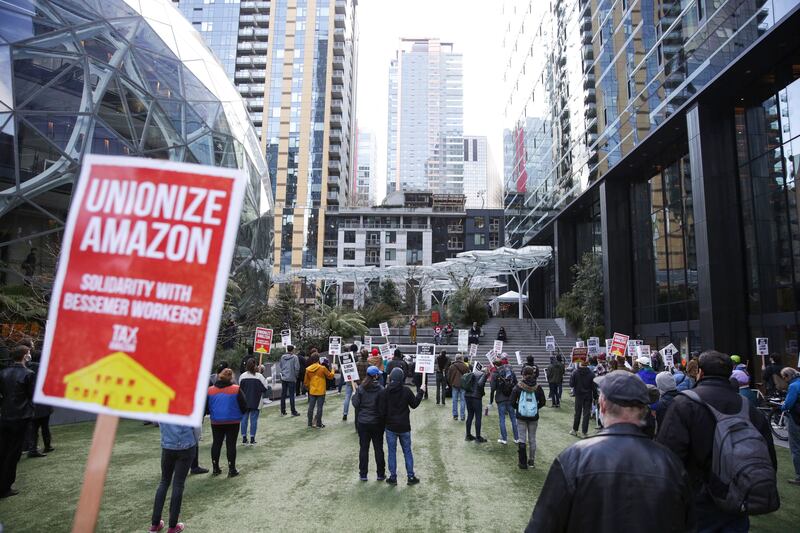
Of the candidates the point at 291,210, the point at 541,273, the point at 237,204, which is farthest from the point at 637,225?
the point at 291,210

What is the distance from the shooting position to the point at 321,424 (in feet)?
40.2

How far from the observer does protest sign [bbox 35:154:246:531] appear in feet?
7.14

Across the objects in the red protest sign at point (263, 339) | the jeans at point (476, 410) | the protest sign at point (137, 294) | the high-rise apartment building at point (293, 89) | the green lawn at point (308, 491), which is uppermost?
the high-rise apartment building at point (293, 89)

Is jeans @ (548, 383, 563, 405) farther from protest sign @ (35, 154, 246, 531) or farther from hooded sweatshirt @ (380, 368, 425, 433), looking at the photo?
protest sign @ (35, 154, 246, 531)

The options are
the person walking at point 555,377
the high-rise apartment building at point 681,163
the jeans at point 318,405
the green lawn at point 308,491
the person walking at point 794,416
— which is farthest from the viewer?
the high-rise apartment building at point 681,163

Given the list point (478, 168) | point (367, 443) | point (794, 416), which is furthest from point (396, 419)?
point (478, 168)

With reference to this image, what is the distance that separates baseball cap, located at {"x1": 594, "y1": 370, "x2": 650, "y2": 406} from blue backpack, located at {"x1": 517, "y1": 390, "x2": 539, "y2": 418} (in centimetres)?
599

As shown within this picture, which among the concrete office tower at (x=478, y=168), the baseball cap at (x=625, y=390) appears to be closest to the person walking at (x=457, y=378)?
the baseball cap at (x=625, y=390)

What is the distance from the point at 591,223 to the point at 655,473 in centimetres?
3545

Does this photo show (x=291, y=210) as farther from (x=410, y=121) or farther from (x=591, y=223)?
(x=410, y=121)

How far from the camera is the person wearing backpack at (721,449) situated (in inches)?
133

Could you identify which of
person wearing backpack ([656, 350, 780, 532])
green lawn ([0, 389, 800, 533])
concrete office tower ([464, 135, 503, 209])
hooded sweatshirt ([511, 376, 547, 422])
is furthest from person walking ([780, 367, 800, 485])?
concrete office tower ([464, 135, 503, 209])

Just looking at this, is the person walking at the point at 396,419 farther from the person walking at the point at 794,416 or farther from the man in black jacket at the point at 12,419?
the person walking at the point at 794,416

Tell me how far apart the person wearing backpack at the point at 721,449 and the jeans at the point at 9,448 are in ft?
25.4
